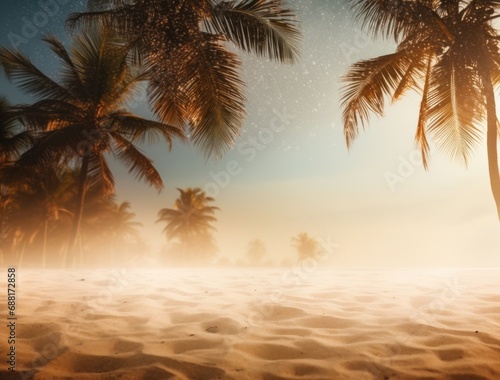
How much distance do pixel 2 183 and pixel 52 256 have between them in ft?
66.3

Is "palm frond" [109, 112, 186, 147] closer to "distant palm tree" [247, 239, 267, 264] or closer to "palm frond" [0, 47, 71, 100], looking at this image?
"palm frond" [0, 47, 71, 100]

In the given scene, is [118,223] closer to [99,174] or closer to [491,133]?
[99,174]

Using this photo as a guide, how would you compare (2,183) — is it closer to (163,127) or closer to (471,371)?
(163,127)

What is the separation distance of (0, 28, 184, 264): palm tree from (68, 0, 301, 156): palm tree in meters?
4.57

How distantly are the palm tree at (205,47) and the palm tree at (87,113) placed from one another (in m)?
4.57

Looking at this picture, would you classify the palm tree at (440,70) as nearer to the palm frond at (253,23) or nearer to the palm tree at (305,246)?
the palm frond at (253,23)

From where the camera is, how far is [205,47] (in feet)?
18.1

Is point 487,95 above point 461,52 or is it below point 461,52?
below

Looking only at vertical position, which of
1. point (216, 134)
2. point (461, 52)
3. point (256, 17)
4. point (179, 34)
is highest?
point (256, 17)

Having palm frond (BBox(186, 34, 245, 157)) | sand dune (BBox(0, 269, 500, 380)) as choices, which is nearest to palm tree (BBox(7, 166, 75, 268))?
palm frond (BBox(186, 34, 245, 157))

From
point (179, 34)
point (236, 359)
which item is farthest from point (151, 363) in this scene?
point (179, 34)

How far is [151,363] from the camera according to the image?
188cm

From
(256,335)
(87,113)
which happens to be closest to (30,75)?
(87,113)

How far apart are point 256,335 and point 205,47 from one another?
16.1 ft
